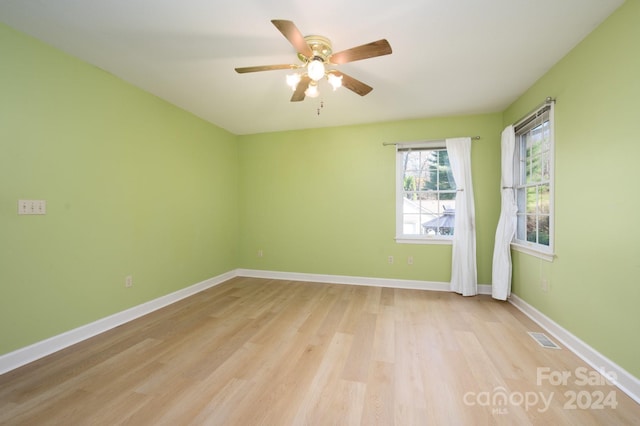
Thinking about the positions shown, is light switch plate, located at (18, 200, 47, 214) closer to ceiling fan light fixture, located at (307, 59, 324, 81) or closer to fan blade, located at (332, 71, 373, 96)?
ceiling fan light fixture, located at (307, 59, 324, 81)

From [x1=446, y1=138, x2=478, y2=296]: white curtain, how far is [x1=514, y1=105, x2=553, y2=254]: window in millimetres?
508

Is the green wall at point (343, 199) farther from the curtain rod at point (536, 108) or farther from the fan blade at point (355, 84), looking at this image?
the fan blade at point (355, 84)

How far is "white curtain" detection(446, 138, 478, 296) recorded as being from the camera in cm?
338

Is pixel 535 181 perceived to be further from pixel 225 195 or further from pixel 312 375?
pixel 225 195

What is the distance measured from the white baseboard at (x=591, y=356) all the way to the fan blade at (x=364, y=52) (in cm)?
259

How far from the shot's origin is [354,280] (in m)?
3.90

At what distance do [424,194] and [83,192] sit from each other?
398 cm

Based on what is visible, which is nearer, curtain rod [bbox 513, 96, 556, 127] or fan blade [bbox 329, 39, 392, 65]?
fan blade [bbox 329, 39, 392, 65]

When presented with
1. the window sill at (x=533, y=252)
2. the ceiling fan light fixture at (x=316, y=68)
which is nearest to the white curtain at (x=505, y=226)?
the window sill at (x=533, y=252)

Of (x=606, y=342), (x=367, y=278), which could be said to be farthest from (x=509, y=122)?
(x=367, y=278)

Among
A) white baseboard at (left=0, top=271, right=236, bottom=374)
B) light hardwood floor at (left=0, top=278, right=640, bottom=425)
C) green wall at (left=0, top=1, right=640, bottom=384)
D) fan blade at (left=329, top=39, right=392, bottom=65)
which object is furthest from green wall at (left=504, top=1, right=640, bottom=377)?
white baseboard at (left=0, top=271, right=236, bottom=374)

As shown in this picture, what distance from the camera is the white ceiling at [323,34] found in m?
1.63

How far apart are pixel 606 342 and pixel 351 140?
3.32 m

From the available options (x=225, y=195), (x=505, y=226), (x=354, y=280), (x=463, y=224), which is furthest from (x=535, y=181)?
(x=225, y=195)
